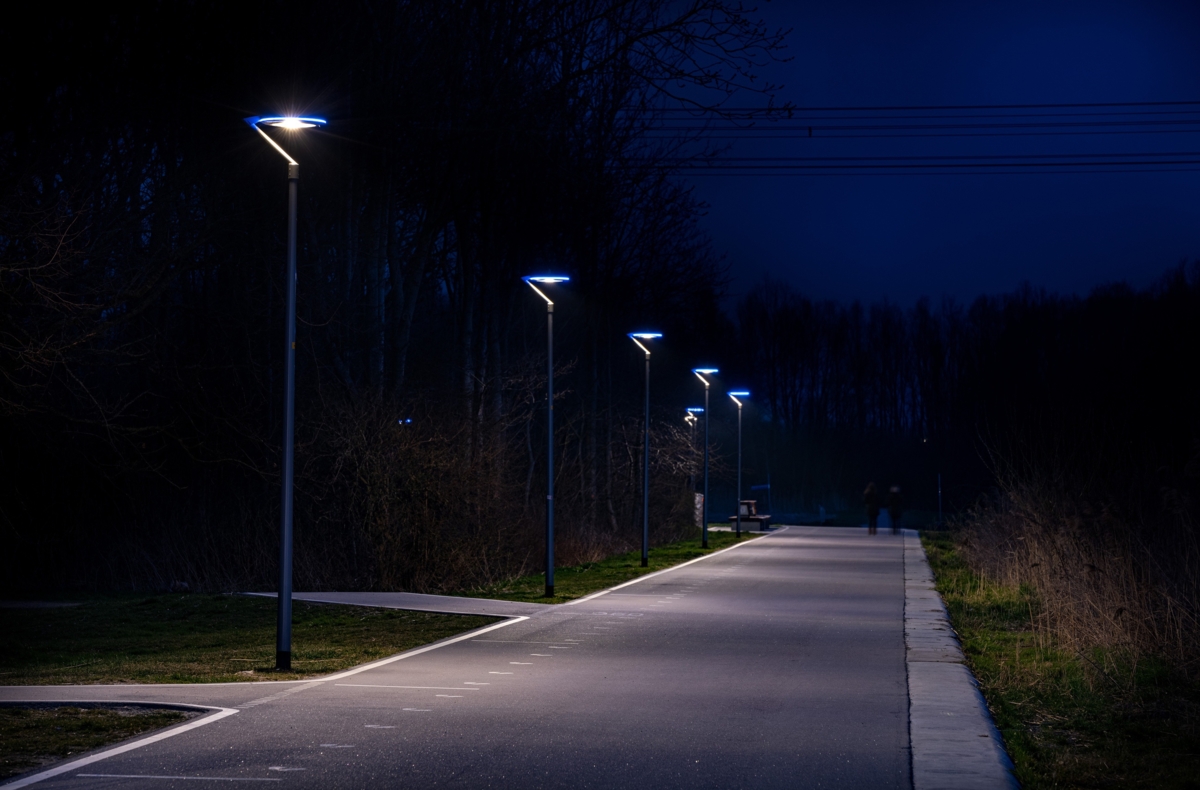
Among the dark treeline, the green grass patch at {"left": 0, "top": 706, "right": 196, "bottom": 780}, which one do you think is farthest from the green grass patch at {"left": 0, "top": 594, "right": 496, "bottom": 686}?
the dark treeline

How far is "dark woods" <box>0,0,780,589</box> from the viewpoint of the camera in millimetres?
21188

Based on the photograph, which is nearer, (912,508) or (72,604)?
(72,604)

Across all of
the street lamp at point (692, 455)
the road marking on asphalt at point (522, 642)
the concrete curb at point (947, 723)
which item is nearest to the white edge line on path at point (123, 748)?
the concrete curb at point (947, 723)

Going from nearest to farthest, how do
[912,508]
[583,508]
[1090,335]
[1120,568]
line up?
[1120,568], [583,508], [1090,335], [912,508]

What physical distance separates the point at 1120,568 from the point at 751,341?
3618 inches

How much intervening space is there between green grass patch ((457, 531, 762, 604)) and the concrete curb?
7.52 metres

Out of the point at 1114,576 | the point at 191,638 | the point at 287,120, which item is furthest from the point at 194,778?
the point at 1114,576

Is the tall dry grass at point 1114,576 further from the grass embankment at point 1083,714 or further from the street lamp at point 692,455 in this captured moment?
the street lamp at point 692,455

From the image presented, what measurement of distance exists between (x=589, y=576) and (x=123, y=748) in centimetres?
2067

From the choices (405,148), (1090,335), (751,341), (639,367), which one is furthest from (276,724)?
(751,341)

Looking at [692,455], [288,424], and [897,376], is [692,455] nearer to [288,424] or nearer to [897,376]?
[288,424]

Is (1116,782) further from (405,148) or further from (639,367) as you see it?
(639,367)

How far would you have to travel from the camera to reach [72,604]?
22641 mm

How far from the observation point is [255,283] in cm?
2881
